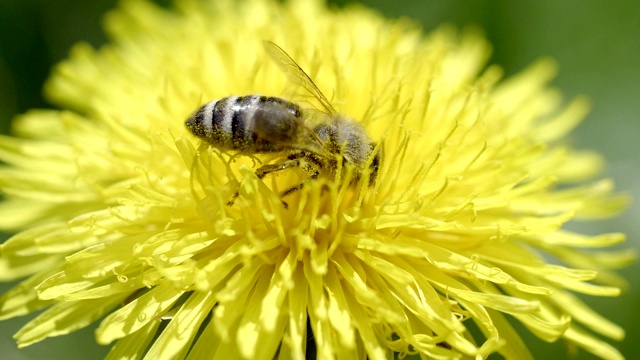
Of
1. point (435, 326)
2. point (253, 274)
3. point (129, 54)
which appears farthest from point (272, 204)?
point (129, 54)

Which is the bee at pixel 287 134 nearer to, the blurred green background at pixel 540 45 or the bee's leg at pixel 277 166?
the bee's leg at pixel 277 166

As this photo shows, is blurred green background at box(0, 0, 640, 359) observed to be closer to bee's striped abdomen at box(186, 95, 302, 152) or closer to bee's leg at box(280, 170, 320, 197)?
bee's leg at box(280, 170, 320, 197)

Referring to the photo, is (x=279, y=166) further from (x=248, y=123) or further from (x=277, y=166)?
(x=248, y=123)

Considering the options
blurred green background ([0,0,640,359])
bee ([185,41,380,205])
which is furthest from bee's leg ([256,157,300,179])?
blurred green background ([0,0,640,359])

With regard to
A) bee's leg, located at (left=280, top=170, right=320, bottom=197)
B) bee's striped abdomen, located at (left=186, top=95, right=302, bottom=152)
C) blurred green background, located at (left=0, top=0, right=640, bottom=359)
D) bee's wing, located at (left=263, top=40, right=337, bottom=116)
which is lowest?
bee's leg, located at (left=280, top=170, right=320, bottom=197)

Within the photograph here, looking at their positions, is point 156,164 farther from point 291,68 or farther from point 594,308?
point 594,308

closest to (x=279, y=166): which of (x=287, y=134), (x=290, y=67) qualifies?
(x=287, y=134)
